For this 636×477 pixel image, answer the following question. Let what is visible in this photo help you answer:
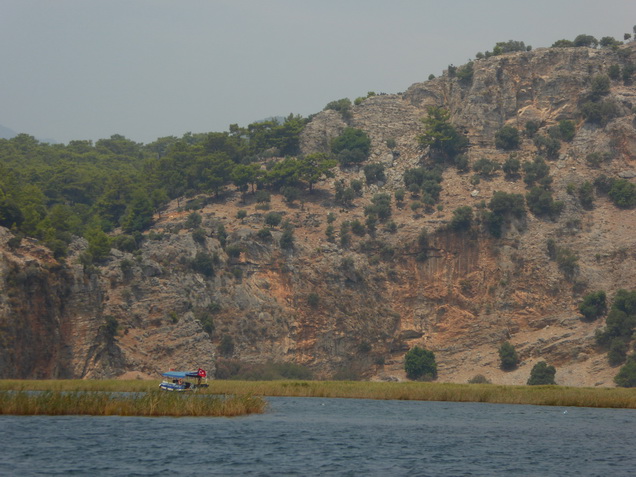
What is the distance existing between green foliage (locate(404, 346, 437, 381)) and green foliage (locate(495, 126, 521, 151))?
1717 inches

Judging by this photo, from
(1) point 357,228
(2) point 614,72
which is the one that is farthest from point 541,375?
(2) point 614,72

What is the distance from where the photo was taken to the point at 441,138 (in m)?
140

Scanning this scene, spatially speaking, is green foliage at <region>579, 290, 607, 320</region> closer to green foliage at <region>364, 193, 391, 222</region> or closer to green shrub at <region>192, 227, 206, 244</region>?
green foliage at <region>364, 193, 391, 222</region>

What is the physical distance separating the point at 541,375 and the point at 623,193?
35.3 metres

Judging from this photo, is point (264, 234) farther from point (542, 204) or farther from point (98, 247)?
point (542, 204)

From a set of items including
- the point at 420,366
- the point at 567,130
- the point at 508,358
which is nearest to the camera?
the point at 508,358

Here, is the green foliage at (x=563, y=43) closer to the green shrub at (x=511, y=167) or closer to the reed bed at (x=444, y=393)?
the green shrub at (x=511, y=167)

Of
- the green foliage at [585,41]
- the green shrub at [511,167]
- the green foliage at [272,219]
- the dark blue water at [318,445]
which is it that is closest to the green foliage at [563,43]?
the green foliage at [585,41]

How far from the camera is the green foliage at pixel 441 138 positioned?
141 metres

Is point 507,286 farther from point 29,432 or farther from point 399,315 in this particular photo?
point 29,432

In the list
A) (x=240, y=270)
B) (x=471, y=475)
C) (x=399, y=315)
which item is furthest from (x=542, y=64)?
(x=471, y=475)

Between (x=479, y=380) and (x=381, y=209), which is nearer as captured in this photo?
(x=479, y=380)

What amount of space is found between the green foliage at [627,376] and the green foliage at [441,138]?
52.9m

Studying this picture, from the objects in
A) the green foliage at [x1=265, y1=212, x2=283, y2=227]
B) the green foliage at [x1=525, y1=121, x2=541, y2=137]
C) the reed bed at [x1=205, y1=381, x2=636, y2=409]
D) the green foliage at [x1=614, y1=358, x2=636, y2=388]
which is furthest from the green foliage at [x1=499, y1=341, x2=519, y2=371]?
the green foliage at [x1=525, y1=121, x2=541, y2=137]
